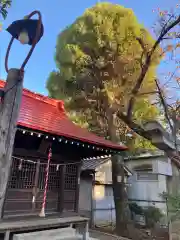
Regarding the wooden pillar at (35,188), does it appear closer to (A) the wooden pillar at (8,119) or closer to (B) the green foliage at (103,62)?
(A) the wooden pillar at (8,119)

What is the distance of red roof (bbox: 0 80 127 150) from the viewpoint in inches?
237

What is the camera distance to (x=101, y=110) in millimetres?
11914

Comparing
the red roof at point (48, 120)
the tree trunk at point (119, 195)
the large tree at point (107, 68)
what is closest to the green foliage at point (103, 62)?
the large tree at point (107, 68)

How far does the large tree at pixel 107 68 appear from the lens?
35.1 feet

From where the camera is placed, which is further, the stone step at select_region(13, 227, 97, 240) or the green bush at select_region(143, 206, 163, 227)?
the green bush at select_region(143, 206, 163, 227)

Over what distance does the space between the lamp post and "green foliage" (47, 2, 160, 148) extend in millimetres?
7831

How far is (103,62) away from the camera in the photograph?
10.8 m

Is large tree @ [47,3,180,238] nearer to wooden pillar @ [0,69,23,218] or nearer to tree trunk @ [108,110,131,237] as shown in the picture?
tree trunk @ [108,110,131,237]

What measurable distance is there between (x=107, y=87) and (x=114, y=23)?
10.9ft

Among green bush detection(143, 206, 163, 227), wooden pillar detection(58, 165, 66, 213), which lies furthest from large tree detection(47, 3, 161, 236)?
wooden pillar detection(58, 165, 66, 213)

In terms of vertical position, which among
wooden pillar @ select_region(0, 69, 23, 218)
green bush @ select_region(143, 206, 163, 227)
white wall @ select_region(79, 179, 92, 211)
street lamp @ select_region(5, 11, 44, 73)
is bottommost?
green bush @ select_region(143, 206, 163, 227)

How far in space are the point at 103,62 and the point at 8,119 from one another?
28.9 feet

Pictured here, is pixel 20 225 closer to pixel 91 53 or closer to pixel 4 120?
pixel 4 120

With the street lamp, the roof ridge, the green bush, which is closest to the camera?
the street lamp
